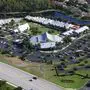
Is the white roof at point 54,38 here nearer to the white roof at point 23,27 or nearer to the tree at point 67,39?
the tree at point 67,39

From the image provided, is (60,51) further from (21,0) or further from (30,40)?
(21,0)

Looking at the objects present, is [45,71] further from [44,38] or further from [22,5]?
[22,5]

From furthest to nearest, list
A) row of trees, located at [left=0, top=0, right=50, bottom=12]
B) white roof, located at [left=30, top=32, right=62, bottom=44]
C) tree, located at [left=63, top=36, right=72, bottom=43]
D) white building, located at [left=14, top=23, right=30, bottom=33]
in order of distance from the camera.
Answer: row of trees, located at [left=0, top=0, right=50, bottom=12], white building, located at [left=14, top=23, right=30, bottom=33], tree, located at [left=63, top=36, right=72, bottom=43], white roof, located at [left=30, top=32, right=62, bottom=44]

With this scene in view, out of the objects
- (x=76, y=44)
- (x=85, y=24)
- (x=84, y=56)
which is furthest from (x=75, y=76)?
(x=85, y=24)

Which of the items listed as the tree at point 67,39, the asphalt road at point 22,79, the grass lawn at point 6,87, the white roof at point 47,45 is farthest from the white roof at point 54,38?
the grass lawn at point 6,87

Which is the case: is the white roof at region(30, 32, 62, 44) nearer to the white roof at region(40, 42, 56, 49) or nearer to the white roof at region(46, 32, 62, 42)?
the white roof at region(46, 32, 62, 42)

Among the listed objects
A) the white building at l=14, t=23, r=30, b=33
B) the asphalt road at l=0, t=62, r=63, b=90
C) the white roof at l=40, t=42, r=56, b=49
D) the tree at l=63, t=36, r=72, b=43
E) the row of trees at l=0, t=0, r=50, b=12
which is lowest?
the asphalt road at l=0, t=62, r=63, b=90

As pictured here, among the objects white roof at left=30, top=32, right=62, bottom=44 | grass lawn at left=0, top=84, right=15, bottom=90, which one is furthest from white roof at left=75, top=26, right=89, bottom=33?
grass lawn at left=0, top=84, right=15, bottom=90

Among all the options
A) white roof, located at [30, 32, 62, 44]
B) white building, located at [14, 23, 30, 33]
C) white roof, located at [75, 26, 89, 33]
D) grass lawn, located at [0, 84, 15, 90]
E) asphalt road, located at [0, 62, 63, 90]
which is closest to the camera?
grass lawn, located at [0, 84, 15, 90]
